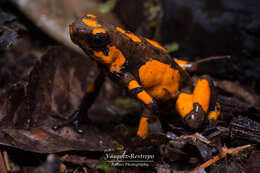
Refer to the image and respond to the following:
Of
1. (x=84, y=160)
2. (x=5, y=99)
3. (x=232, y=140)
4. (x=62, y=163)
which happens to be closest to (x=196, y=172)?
Answer: (x=232, y=140)

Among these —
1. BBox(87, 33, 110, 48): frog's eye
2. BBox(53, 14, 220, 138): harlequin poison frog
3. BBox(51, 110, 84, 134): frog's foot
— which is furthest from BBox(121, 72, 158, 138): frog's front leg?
BBox(51, 110, 84, 134): frog's foot

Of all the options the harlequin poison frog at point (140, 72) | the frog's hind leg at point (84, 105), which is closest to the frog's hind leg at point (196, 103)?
the harlequin poison frog at point (140, 72)

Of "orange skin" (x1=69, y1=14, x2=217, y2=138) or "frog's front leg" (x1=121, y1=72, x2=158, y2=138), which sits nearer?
"orange skin" (x1=69, y1=14, x2=217, y2=138)

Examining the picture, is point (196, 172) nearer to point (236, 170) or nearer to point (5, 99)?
point (236, 170)

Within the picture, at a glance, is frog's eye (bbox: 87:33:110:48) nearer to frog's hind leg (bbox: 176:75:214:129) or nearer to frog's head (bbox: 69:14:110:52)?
frog's head (bbox: 69:14:110:52)

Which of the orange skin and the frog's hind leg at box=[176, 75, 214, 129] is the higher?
the orange skin

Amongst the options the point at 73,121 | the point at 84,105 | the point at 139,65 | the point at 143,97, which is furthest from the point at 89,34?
the point at 73,121

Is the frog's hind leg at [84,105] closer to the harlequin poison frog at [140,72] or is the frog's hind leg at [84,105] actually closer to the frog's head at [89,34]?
the harlequin poison frog at [140,72]

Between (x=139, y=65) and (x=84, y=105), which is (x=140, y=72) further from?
(x=84, y=105)
